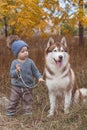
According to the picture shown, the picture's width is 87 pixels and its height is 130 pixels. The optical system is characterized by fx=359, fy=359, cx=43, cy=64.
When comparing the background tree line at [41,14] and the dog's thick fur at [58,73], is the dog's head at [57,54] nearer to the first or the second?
the dog's thick fur at [58,73]

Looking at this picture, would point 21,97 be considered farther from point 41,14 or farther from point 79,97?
point 41,14

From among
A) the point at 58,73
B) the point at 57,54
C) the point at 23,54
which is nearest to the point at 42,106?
the point at 58,73

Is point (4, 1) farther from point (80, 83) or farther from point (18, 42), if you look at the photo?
point (80, 83)

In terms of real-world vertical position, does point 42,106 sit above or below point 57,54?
below

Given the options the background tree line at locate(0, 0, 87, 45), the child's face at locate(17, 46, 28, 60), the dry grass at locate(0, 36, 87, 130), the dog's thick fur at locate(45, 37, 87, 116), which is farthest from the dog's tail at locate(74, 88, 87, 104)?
the background tree line at locate(0, 0, 87, 45)

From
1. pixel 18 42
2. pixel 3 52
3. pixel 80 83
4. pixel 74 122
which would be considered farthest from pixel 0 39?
pixel 74 122

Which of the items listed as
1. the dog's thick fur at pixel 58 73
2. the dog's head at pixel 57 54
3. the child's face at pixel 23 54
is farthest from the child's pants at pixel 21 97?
the dog's head at pixel 57 54

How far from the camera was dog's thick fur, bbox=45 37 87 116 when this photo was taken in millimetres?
5832

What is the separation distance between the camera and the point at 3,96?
24.3 feet

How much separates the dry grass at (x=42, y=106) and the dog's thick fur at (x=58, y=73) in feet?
0.95

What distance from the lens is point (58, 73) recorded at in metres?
5.94

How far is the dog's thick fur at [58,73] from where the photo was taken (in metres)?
5.83

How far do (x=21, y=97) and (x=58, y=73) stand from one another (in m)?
0.85

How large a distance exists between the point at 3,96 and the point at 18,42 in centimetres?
170
